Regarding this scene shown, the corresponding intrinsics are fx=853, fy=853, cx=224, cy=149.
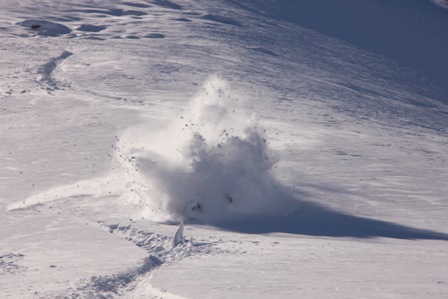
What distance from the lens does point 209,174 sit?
13.7 meters

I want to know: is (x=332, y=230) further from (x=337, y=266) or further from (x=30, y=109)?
(x=30, y=109)

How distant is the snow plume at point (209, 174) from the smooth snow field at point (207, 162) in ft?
0.11

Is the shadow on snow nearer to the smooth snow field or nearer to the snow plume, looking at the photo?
the smooth snow field

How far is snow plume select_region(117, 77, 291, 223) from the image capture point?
13266 millimetres

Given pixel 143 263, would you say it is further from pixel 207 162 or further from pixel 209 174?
pixel 207 162

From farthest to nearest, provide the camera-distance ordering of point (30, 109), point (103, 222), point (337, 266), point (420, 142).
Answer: point (420, 142) < point (30, 109) < point (103, 222) < point (337, 266)

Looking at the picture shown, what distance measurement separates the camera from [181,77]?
2927 centimetres

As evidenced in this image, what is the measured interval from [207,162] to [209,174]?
23 centimetres

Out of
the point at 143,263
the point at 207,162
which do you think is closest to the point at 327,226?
the point at 207,162

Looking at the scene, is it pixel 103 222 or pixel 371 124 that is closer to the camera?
pixel 103 222

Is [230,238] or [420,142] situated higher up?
[230,238]

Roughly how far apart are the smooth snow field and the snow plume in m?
0.03

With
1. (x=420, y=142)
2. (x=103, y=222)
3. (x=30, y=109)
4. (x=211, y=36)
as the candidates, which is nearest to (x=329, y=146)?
(x=420, y=142)

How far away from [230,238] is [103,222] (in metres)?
1.98
